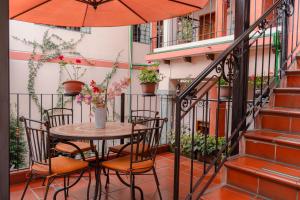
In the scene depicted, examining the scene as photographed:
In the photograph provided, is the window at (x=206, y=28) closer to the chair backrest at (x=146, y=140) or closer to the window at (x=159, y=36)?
the window at (x=159, y=36)

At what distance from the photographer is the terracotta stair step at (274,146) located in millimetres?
2182

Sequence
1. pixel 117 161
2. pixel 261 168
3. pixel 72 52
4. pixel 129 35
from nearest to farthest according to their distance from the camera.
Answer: pixel 261 168 < pixel 117 161 < pixel 72 52 < pixel 129 35

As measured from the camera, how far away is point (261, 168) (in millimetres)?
2162

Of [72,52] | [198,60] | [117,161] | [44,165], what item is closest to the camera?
[44,165]

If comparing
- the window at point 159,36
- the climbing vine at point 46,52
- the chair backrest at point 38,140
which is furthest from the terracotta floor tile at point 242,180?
the window at point 159,36

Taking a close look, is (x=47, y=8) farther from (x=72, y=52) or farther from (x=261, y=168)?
(x=72, y=52)

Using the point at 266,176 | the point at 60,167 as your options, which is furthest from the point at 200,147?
the point at 60,167

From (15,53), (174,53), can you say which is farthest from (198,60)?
(15,53)

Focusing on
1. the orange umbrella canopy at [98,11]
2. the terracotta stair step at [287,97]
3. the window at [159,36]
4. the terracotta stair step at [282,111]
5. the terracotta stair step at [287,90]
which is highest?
the window at [159,36]

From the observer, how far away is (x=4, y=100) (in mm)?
1115

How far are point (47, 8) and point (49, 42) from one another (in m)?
4.25

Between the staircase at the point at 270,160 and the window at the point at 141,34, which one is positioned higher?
the window at the point at 141,34

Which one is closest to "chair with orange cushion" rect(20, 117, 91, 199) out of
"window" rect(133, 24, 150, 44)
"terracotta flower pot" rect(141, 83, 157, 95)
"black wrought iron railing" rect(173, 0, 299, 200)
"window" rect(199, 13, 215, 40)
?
"black wrought iron railing" rect(173, 0, 299, 200)

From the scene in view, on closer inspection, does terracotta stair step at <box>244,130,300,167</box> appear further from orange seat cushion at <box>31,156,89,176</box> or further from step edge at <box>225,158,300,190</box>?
orange seat cushion at <box>31,156,89,176</box>
